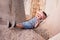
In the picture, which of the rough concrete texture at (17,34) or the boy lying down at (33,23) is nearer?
the rough concrete texture at (17,34)

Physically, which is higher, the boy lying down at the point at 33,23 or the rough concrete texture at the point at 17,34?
the boy lying down at the point at 33,23

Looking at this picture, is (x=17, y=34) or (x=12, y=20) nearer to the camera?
(x=17, y=34)

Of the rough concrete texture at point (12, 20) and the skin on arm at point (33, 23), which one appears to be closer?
the rough concrete texture at point (12, 20)

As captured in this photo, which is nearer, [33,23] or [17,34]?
[17,34]

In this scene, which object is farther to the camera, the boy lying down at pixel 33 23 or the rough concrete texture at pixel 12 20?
the boy lying down at pixel 33 23

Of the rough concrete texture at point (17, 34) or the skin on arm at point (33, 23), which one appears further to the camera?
the skin on arm at point (33, 23)

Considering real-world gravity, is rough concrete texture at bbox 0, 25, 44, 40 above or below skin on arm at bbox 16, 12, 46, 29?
below

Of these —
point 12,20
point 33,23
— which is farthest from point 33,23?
point 12,20

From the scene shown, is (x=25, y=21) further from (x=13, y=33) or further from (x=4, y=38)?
(x=4, y=38)

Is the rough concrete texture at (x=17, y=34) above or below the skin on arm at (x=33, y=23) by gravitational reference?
below

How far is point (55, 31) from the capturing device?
127 centimetres

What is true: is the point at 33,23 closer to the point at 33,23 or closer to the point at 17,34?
the point at 33,23

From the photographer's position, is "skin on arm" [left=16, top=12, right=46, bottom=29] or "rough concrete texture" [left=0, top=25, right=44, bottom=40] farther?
"skin on arm" [left=16, top=12, right=46, bottom=29]

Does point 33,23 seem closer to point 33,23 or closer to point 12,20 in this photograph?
point 33,23
